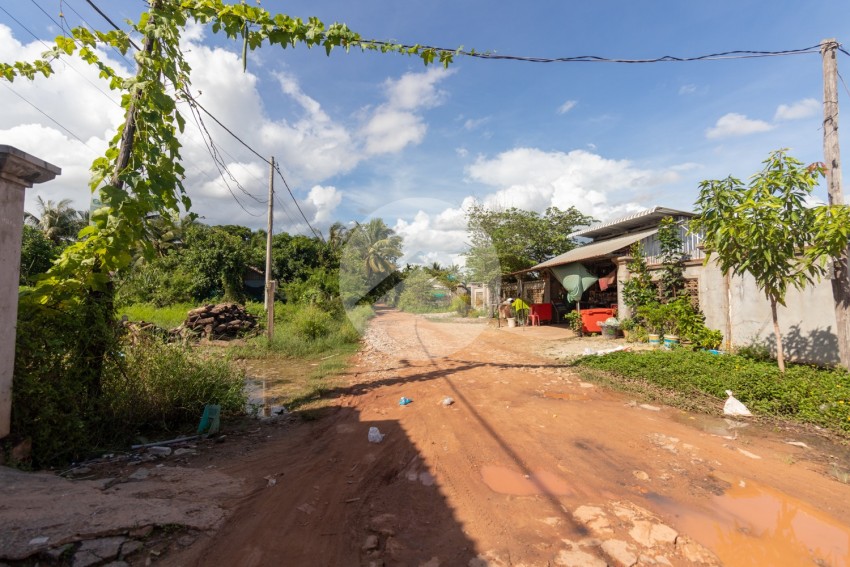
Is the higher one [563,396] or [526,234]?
[526,234]

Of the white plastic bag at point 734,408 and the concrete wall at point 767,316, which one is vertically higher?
the concrete wall at point 767,316

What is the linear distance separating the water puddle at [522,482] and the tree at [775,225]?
4.99 meters

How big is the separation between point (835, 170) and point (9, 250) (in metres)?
10.0

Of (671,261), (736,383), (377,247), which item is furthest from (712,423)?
(377,247)

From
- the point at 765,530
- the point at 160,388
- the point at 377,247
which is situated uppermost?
the point at 377,247

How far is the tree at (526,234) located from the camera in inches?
875

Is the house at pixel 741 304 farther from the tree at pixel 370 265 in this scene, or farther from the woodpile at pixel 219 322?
the woodpile at pixel 219 322

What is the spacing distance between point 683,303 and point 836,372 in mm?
3322

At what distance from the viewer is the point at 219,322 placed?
12258mm

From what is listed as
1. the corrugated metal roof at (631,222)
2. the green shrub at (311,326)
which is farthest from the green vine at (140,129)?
the corrugated metal roof at (631,222)

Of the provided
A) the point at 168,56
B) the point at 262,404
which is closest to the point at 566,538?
the point at 262,404

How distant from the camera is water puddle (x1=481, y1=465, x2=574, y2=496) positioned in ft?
10.0

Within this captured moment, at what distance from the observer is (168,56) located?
→ 12.5 ft

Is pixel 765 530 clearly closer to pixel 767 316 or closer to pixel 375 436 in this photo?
pixel 375 436
